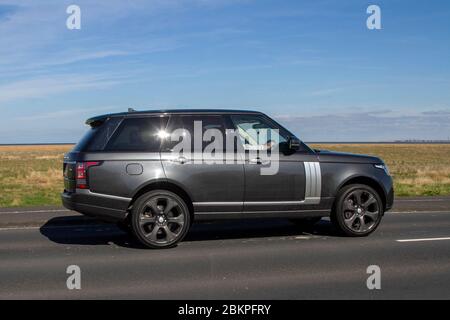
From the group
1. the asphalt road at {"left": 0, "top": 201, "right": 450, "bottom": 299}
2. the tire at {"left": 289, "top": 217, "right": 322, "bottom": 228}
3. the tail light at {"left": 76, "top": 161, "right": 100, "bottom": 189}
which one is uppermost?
the tail light at {"left": 76, "top": 161, "right": 100, "bottom": 189}

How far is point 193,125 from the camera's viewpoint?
27.2 ft

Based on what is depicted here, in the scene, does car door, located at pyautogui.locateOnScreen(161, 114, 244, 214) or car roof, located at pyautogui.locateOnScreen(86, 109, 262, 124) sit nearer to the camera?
car door, located at pyautogui.locateOnScreen(161, 114, 244, 214)

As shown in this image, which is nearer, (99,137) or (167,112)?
(99,137)

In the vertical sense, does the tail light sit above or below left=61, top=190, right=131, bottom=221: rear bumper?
above

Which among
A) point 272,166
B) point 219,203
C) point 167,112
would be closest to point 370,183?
point 272,166

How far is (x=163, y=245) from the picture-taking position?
7.98 m

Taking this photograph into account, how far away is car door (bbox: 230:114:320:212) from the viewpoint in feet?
27.3

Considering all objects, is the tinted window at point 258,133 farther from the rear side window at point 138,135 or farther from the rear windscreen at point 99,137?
the rear windscreen at point 99,137

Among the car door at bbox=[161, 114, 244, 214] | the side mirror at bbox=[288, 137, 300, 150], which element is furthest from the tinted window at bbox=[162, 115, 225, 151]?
the side mirror at bbox=[288, 137, 300, 150]

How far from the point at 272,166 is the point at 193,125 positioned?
1.30m

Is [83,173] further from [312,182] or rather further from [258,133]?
[312,182]

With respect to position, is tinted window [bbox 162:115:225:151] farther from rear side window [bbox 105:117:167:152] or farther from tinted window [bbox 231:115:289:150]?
tinted window [bbox 231:115:289:150]

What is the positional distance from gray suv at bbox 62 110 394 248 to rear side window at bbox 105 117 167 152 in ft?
0.05
